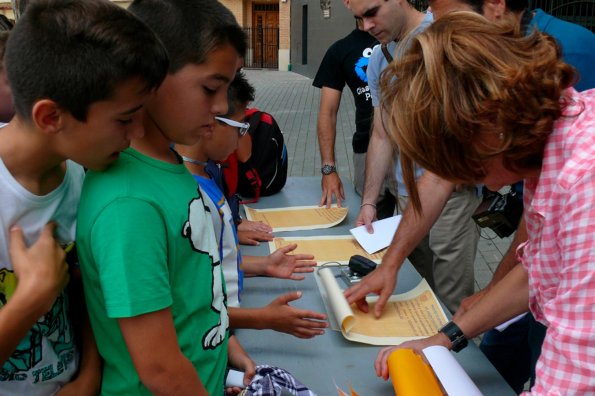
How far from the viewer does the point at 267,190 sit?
8.61 feet

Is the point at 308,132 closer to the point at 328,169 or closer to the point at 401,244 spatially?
the point at 328,169

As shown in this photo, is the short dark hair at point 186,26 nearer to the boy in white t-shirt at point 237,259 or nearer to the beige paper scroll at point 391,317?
the boy in white t-shirt at point 237,259

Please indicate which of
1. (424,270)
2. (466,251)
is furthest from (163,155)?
(424,270)

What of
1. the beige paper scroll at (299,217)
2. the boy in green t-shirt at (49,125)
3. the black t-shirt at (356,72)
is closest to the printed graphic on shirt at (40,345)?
the boy in green t-shirt at (49,125)

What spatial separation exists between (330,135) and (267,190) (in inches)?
20.8

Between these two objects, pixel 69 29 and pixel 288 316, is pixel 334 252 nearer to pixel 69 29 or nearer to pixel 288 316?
pixel 288 316

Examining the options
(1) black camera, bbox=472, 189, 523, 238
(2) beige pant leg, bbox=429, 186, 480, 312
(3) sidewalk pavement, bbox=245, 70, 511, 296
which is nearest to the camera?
(1) black camera, bbox=472, 189, 523, 238

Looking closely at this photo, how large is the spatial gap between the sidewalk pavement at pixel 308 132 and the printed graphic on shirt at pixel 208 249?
1719 mm

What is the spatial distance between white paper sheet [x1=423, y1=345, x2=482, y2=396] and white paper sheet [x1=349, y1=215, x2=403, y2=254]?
0.76 metres

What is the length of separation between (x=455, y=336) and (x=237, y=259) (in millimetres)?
558

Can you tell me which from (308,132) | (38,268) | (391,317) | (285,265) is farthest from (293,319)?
(308,132)

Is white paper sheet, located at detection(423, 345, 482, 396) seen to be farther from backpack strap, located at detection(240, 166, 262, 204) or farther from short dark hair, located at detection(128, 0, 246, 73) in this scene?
backpack strap, located at detection(240, 166, 262, 204)

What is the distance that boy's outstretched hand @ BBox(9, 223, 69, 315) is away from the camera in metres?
0.89

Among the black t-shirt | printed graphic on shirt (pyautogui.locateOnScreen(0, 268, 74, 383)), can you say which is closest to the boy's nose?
printed graphic on shirt (pyautogui.locateOnScreen(0, 268, 74, 383))
